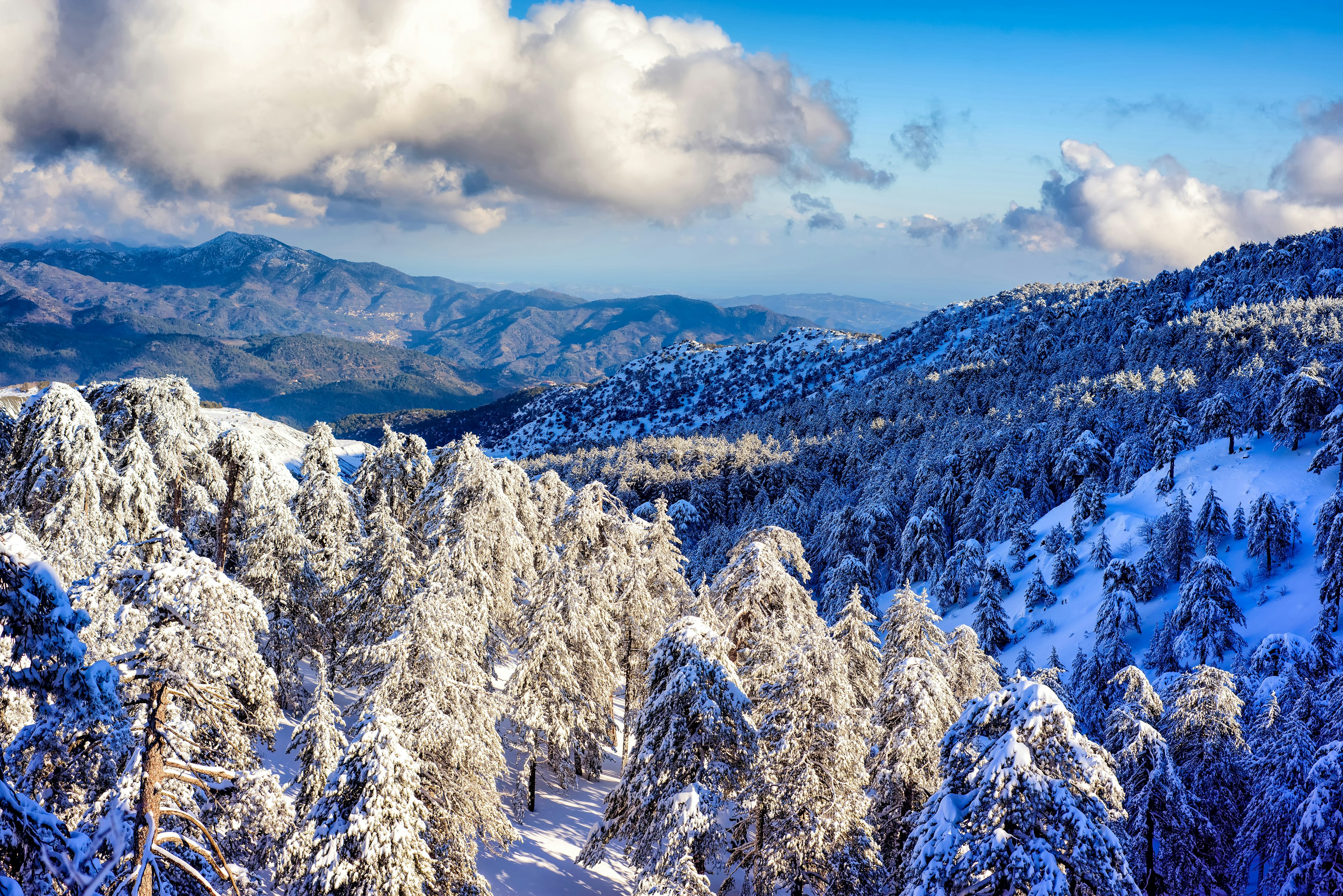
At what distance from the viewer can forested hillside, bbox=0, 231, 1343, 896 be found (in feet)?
30.7

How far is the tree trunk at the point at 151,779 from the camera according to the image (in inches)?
292

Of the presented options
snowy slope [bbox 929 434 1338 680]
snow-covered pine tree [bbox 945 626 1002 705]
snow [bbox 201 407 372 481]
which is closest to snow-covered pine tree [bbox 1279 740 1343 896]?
snow-covered pine tree [bbox 945 626 1002 705]

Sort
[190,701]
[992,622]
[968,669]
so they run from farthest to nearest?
[992,622], [968,669], [190,701]

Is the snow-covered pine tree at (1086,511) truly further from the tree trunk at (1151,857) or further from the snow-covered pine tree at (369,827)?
the snow-covered pine tree at (369,827)

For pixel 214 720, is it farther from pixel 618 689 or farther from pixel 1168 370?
pixel 1168 370

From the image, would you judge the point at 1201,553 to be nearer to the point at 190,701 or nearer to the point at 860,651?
the point at 860,651

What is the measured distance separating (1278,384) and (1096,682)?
1686 inches

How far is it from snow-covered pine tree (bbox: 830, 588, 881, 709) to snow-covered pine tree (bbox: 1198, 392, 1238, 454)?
51.2m

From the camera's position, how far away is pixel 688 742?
15.8m

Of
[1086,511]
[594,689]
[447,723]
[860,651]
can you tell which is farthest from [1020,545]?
[447,723]

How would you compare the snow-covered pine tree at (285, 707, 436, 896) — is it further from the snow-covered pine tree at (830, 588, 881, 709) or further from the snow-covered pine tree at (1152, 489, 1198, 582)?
the snow-covered pine tree at (1152, 489, 1198, 582)

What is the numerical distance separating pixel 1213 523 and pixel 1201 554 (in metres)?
2.32

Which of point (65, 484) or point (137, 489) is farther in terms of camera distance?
point (137, 489)

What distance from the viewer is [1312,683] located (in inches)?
1010
